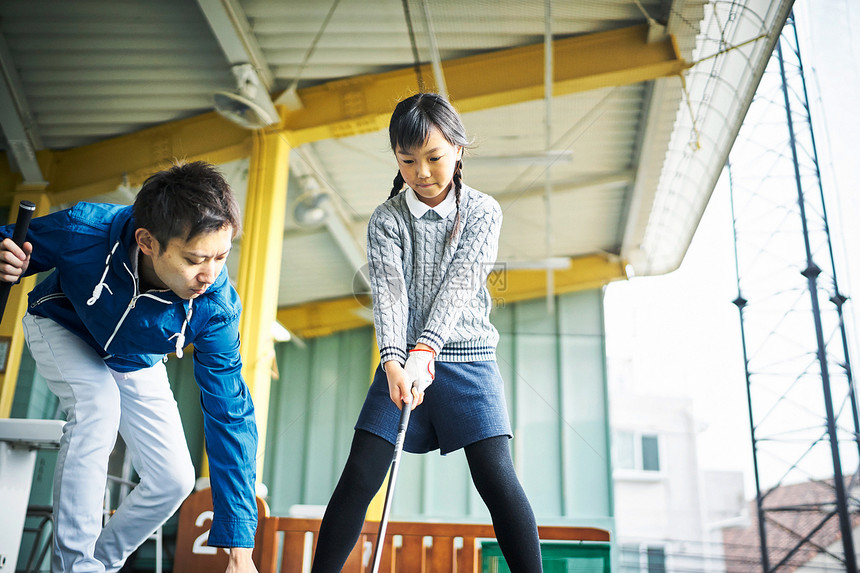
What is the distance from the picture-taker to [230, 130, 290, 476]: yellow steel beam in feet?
9.51

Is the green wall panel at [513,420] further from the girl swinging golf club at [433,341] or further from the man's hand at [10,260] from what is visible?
the man's hand at [10,260]

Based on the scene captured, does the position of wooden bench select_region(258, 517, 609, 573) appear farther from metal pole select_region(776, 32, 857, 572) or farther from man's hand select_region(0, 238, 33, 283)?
metal pole select_region(776, 32, 857, 572)

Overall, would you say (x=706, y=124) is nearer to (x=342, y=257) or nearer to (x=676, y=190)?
(x=676, y=190)

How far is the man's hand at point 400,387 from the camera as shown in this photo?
1000 millimetres

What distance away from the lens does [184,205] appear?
969mm

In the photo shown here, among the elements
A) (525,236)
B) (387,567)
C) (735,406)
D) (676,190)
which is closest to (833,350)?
(676,190)

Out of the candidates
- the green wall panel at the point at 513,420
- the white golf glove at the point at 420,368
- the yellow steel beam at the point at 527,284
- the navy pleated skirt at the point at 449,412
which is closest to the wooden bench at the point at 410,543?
the navy pleated skirt at the point at 449,412

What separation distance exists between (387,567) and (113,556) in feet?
1.78

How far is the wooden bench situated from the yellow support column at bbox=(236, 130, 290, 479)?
1.32 metres

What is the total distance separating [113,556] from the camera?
111cm

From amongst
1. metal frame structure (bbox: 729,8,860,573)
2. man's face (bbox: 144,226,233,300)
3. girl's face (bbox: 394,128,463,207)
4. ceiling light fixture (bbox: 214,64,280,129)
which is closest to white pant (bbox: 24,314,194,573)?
man's face (bbox: 144,226,233,300)

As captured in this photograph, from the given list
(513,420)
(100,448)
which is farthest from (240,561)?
(513,420)

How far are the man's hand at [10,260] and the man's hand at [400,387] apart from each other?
1.81 ft

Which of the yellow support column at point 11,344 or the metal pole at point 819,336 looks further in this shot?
the metal pole at point 819,336
